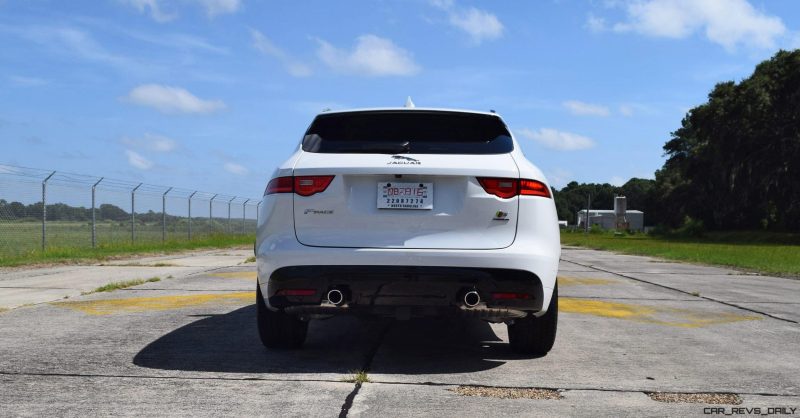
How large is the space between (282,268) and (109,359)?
1.38m

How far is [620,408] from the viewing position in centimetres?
371

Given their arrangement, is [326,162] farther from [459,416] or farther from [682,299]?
[682,299]

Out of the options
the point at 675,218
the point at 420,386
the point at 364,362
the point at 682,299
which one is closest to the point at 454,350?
the point at 364,362

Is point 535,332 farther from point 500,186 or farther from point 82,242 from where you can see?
point 82,242

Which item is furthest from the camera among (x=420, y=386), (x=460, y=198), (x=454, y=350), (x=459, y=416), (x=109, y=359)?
(x=454, y=350)

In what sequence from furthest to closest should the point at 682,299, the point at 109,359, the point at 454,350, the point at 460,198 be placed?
the point at 682,299 → the point at 454,350 → the point at 109,359 → the point at 460,198

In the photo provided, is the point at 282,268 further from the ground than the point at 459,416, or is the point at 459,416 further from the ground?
the point at 282,268

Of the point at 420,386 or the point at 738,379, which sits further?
the point at 738,379

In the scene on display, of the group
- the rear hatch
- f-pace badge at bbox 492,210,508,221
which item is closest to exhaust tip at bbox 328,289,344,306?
the rear hatch

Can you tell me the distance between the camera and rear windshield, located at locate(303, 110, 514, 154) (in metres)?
4.75

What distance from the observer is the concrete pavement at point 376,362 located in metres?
3.72

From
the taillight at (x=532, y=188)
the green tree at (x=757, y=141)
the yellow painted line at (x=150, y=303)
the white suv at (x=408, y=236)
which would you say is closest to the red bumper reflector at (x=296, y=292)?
the white suv at (x=408, y=236)

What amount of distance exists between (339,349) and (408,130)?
167 centimetres

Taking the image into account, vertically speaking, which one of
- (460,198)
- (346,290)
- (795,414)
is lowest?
(795,414)
